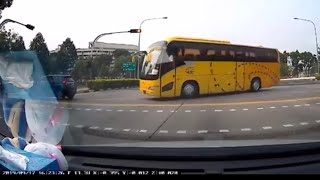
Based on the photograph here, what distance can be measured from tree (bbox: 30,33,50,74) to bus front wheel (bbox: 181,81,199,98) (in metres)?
1.59

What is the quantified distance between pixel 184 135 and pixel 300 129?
4.29ft

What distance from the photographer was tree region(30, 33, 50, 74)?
4281 mm

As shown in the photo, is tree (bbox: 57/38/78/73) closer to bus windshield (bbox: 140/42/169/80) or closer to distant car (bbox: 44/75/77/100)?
distant car (bbox: 44/75/77/100)

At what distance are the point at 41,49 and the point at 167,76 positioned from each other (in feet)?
4.73

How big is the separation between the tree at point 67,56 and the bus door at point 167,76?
3.38ft

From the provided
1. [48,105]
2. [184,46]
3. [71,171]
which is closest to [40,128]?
[48,105]

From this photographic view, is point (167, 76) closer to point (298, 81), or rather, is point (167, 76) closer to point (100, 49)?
point (100, 49)

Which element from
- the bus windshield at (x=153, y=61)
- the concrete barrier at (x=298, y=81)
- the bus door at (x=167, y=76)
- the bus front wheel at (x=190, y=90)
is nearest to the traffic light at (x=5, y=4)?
the bus windshield at (x=153, y=61)

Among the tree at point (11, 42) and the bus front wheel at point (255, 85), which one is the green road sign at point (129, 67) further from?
the bus front wheel at point (255, 85)

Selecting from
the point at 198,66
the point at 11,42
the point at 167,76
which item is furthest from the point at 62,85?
the point at 198,66

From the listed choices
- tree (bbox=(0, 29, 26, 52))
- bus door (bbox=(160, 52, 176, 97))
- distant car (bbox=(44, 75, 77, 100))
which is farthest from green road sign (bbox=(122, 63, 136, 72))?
A: tree (bbox=(0, 29, 26, 52))

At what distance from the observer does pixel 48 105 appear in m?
4.69

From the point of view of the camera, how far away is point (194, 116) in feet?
15.8

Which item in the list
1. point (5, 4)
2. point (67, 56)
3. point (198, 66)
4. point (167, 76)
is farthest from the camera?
point (198, 66)
